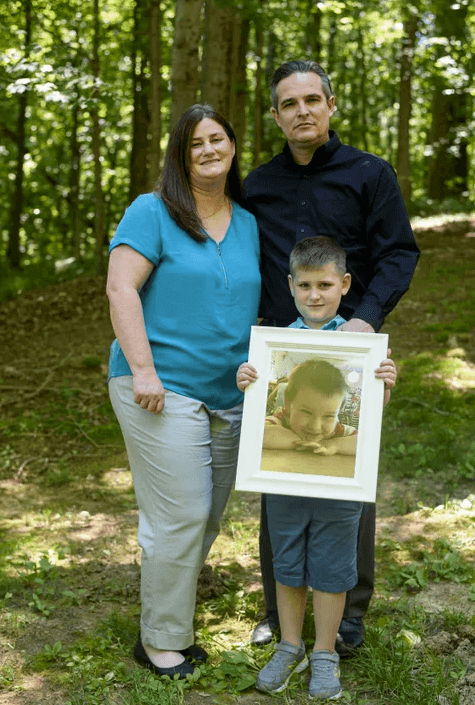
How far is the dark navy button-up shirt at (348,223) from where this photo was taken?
323 centimetres

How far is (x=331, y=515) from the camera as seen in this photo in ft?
9.99

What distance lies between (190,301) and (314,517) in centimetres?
104

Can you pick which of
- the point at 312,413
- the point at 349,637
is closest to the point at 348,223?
the point at 312,413

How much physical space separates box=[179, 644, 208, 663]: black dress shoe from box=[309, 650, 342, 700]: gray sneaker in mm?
547

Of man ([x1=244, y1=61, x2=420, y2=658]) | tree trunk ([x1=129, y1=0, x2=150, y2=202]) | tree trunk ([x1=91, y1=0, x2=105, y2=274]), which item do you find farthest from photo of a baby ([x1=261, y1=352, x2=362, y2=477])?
tree trunk ([x1=129, y1=0, x2=150, y2=202])

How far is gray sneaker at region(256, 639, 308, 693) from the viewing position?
3.17 m

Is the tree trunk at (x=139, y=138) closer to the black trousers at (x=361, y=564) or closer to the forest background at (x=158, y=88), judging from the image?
the forest background at (x=158, y=88)

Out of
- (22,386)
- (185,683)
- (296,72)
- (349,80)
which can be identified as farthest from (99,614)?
(349,80)

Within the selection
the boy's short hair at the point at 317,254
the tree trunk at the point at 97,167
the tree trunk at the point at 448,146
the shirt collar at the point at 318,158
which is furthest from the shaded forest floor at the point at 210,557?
the tree trunk at the point at 448,146

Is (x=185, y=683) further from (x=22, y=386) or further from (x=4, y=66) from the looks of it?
(x=4, y=66)

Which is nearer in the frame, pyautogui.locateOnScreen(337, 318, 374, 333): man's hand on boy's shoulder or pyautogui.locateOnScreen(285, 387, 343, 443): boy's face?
pyautogui.locateOnScreen(285, 387, 343, 443): boy's face

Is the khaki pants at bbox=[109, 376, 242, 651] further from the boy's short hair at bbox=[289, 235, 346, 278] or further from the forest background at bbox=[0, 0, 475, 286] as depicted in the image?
the forest background at bbox=[0, 0, 475, 286]

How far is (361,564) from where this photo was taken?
3463 mm

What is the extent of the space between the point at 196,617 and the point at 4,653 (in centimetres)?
98
